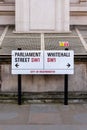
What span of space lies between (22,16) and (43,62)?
3727mm

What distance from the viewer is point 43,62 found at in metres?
9.86

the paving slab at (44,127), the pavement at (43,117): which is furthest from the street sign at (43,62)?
the paving slab at (44,127)

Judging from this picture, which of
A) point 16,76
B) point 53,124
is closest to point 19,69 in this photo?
point 16,76

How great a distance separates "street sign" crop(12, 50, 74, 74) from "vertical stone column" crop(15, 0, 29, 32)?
135 inches

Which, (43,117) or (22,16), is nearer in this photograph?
(43,117)

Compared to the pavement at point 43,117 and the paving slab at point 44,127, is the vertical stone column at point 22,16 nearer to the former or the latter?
the pavement at point 43,117

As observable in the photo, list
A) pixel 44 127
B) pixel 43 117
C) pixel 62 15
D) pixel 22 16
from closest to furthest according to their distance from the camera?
pixel 44 127
pixel 43 117
pixel 22 16
pixel 62 15

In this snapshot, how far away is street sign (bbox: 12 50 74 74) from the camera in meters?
9.81

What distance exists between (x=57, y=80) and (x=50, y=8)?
3813 millimetres

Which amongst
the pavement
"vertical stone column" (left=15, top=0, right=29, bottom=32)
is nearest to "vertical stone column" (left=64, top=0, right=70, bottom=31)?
"vertical stone column" (left=15, top=0, right=29, bottom=32)

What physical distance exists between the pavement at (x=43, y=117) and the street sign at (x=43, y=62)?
1.17 m

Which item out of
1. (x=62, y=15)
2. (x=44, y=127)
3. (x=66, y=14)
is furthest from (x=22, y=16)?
(x=44, y=127)

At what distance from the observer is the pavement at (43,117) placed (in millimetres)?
7602

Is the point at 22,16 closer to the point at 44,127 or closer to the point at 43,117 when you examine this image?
the point at 43,117
